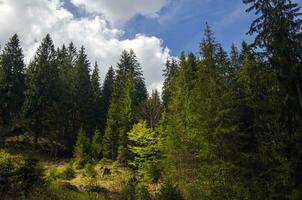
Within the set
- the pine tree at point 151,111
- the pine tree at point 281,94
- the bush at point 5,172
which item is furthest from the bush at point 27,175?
the pine tree at point 151,111

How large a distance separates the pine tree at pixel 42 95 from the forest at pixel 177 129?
0.16 meters

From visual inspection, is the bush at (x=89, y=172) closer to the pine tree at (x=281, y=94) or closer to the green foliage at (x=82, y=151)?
the green foliage at (x=82, y=151)

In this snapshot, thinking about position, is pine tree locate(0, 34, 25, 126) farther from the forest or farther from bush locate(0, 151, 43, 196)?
bush locate(0, 151, 43, 196)

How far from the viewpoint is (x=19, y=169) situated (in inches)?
746

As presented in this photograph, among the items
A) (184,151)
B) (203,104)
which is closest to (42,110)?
(184,151)

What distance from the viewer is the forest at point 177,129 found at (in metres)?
Result: 22.2

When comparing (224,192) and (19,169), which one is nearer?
(19,169)

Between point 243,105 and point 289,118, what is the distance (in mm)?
8513

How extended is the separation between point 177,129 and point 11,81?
32087 mm

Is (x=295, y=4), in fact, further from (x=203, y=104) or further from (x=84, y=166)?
(x=84, y=166)

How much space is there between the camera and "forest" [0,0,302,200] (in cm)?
2217

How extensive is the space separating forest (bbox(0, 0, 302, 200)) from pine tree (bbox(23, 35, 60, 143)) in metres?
0.16

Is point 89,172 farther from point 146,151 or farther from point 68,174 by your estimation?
point 146,151

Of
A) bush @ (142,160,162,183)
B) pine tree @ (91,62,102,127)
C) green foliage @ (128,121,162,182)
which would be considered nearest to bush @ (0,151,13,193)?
bush @ (142,160,162,183)
